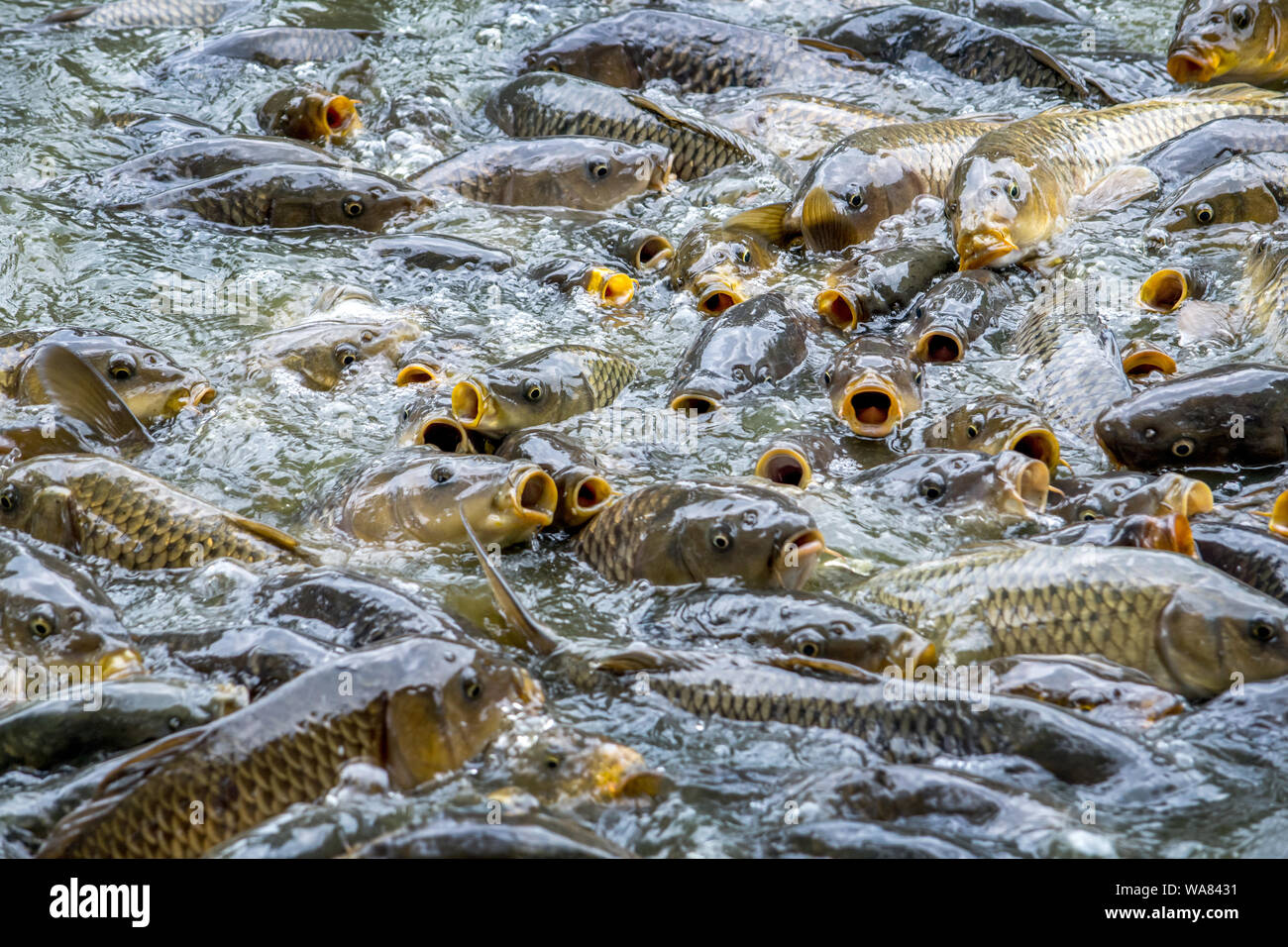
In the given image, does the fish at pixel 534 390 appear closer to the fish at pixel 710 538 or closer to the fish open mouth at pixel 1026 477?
the fish at pixel 710 538

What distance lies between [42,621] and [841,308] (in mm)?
3096

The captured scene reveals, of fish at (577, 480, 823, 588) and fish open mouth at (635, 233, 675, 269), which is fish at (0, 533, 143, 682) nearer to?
fish at (577, 480, 823, 588)

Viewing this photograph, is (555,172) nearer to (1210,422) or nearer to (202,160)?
(202,160)

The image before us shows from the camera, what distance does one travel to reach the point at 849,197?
17.4ft

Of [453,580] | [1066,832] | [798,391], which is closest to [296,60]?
[798,391]

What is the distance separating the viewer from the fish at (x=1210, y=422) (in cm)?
A: 385

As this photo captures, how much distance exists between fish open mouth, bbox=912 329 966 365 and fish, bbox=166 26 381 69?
4460 millimetres

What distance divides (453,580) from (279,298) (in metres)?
2.16

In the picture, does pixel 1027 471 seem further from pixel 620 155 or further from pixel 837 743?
pixel 620 155

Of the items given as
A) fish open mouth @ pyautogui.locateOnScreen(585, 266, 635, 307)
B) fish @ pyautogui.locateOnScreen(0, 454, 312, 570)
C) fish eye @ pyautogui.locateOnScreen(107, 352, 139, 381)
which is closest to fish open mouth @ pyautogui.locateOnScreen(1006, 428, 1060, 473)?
fish open mouth @ pyautogui.locateOnScreen(585, 266, 635, 307)

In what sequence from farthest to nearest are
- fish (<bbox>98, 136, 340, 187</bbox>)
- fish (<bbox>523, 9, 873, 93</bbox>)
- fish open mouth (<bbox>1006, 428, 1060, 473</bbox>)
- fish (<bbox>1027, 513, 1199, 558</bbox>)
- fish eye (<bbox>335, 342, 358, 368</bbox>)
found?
fish (<bbox>523, 9, 873, 93</bbox>), fish (<bbox>98, 136, 340, 187</bbox>), fish eye (<bbox>335, 342, 358, 368</bbox>), fish open mouth (<bbox>1006, 428, 1060, 473</bbox>), fish (<bbox>1027, 513, 1199, 558</bbox>)

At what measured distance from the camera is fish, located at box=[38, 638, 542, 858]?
2.61m

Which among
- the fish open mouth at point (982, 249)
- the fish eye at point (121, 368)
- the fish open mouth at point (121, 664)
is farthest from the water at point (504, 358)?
the fish open mouth at point (982, 249)

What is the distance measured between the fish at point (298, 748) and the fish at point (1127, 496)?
1.84 m
